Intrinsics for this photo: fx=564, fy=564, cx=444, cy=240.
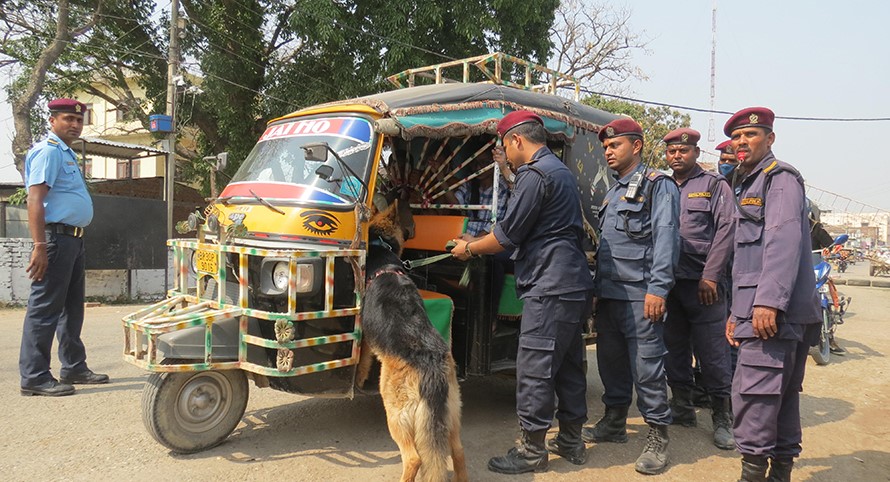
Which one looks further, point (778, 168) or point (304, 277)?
point (304, 277)

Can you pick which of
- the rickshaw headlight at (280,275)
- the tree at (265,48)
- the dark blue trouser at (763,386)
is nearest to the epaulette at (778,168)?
the dark blue trouser at (763,386)

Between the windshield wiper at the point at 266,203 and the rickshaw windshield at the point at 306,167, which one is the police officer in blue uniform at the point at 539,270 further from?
the windshield wiper at the point at 266,203

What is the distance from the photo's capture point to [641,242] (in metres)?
3.73

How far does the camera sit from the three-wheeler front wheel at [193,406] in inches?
133

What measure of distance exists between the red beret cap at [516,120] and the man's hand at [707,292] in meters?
1.72

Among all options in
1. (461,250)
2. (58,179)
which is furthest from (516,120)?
(58,179)

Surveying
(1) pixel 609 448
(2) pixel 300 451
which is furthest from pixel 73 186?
(1) pixel 609 448

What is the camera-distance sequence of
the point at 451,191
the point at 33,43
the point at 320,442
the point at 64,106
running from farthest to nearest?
the point at 33,43 → the point at 451,191 → the point at 64,106 → the point at 320,442

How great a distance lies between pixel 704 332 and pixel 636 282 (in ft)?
3.25

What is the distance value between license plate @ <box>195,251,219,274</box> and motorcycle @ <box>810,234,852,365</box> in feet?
20.7

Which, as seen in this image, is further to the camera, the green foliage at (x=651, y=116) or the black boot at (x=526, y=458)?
the green foliage at (x=651, y=116)

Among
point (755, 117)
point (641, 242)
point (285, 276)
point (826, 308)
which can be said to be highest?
point (755, 117)

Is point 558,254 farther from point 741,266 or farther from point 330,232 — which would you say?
point 330,232

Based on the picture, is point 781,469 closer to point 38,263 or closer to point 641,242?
point 641,242
